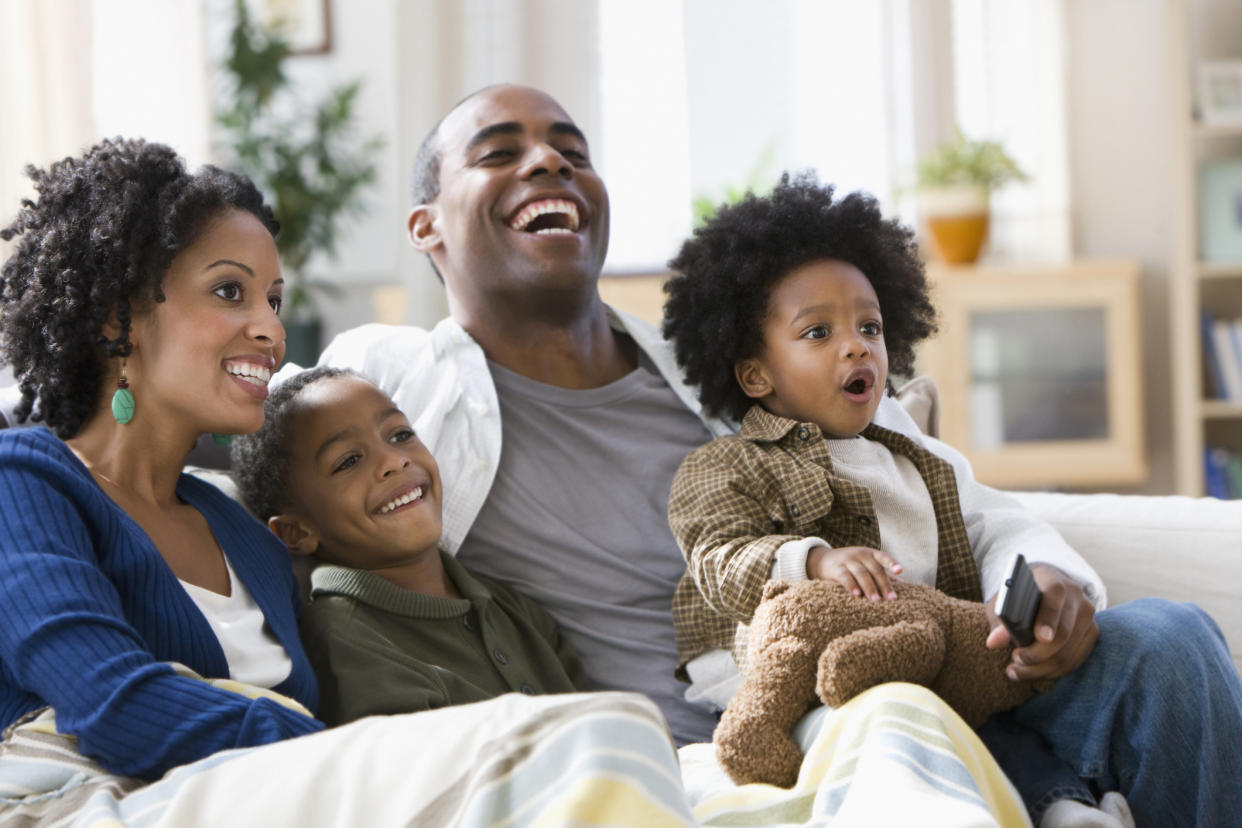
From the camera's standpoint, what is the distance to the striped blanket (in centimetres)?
87

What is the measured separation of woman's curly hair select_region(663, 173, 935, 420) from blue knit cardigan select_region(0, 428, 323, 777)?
0.77 metres

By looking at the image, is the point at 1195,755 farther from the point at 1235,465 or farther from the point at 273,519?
the point at 1235,465

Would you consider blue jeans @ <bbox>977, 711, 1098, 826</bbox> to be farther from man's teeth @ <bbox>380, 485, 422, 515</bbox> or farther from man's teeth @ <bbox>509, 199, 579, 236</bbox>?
man's teeth @ <bbox>509, 199, 579, 236</bbox>

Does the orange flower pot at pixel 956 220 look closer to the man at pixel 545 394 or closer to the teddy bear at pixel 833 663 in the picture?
the man at pixel 545 394

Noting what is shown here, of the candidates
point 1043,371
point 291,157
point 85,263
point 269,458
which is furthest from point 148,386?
point 1043,371

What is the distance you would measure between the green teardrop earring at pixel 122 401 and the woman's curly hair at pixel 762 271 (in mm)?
728

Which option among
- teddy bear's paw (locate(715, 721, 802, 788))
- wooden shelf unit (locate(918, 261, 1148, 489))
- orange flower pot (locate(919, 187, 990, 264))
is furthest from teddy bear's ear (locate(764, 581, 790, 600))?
orange flower pot (locate(919, 187, 990, 264))

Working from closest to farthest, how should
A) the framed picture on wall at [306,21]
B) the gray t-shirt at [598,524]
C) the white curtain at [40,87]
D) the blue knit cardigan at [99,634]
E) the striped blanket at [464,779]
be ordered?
the striped blanket at [464,779]
the blue knit cardigan at [99,634]
the gray t-shirt at [598,524]
the white curtain at [40,87]
the framed picture on wall at [306,21]

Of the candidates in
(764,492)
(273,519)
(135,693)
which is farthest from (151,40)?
(135,693)

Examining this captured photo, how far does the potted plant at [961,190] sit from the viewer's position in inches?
155

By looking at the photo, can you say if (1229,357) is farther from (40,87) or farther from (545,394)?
(40,87)

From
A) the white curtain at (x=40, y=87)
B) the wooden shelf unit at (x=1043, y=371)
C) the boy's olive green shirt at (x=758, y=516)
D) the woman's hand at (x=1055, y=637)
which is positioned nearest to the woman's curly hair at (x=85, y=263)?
the boy's olive green shirt at (x=758, y=516)

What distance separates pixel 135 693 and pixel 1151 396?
12.5ft

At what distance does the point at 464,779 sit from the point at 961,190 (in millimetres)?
3357
